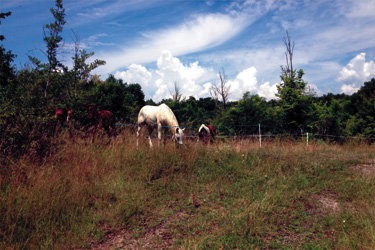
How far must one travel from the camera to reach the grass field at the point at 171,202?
2.90 meters

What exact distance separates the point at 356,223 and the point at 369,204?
95 centimetres

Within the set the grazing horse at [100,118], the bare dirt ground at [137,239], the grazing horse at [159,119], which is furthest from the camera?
the grazing horse at [159,119]

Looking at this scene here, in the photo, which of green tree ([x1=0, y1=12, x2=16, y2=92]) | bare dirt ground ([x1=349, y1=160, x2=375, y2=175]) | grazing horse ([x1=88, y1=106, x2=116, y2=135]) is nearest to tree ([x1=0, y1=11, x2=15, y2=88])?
green tree ([x1=0, y1=12, x2=16, y2=92])

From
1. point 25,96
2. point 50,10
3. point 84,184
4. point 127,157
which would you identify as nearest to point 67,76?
point 50,10

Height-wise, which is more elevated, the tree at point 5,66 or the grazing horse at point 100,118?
the tree at point 5,66

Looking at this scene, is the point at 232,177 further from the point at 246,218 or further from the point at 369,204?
the point at 369,204

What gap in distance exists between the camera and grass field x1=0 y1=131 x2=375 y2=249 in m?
2.90

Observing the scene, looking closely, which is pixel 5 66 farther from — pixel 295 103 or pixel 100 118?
pixel 295 103

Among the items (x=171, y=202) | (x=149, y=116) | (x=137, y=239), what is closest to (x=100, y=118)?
(x=149, y=116)

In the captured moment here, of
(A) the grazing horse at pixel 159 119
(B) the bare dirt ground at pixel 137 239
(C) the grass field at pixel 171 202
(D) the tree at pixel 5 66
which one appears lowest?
(B) the bare dirt ground at pixel 137 239

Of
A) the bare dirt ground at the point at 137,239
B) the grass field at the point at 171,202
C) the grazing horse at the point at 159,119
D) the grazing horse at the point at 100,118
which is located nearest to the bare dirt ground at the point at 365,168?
the grass field at the point at 171,202

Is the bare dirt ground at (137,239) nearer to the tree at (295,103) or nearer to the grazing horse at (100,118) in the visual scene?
the grazing horse at (100,118)

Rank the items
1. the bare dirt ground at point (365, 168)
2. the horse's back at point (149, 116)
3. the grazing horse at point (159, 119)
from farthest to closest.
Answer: the horse's back at point (149, 116) → the grazing horse at point (159, 119) → the bare dirt ground at point (365, 168)

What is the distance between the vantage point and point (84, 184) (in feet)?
12.4
